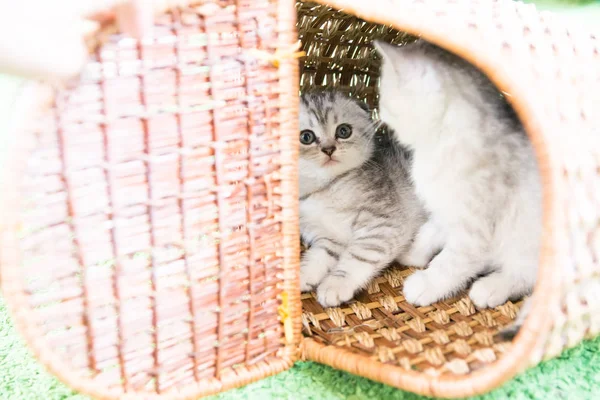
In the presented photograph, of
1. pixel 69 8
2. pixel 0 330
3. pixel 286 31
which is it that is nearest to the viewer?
pixel 69 8

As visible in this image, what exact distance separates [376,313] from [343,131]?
51cm

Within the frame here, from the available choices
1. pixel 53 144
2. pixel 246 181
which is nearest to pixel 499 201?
pixel 246 181

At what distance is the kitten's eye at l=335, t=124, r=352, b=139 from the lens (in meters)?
1.48

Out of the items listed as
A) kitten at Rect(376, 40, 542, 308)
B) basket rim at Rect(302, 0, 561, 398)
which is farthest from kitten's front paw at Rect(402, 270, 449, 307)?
basket rim at Rect(302, 0, 561, 398)

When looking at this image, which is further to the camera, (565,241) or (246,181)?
(246,181)

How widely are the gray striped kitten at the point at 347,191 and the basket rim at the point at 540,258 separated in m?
0.53

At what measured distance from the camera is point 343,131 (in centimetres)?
149

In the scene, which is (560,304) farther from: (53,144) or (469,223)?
(53,144)

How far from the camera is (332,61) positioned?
5.45ft

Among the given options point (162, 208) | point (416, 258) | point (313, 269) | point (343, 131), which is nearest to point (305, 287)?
point (313, 269)

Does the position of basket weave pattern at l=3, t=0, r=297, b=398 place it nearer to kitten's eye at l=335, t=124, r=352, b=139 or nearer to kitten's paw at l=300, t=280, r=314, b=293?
kitten's paw at l=300, t=280, r=314, b=293

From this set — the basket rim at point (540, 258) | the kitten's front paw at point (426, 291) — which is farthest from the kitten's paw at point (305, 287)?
the basket rim at point (540, 258)

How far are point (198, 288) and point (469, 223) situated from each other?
1.99 ft

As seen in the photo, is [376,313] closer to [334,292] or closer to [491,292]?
[334,292]
